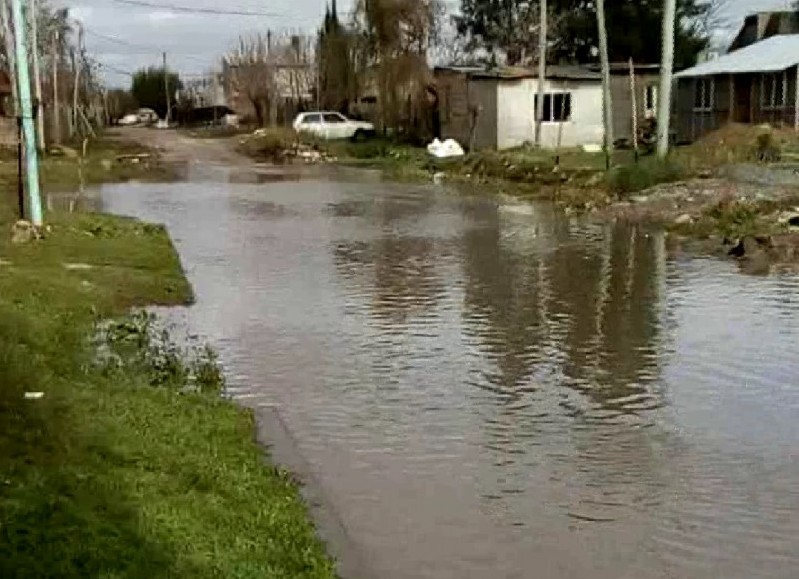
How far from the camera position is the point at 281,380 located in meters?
12.0

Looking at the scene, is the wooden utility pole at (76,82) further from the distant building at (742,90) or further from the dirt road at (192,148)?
the distant building at (742,90)

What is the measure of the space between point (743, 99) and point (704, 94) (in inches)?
107

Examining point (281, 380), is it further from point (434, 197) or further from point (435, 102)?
point (435, 102)

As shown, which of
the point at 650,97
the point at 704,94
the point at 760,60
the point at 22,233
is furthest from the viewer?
the point at 650,97

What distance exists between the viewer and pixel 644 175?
30875 millimetres

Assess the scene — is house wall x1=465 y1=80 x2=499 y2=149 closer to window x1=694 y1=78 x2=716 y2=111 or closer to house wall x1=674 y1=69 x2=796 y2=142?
house wall x1=674 y1=69 x2=796 y2=142

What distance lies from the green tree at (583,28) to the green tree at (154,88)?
41121 mm

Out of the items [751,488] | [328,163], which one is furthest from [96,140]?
[751,488]

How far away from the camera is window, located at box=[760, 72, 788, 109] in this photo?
43.6 meters

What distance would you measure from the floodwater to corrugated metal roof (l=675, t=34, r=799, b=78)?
22.1 m

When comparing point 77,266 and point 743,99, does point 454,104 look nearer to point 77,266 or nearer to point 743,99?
point 743,99

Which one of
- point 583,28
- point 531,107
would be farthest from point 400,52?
point 531,107

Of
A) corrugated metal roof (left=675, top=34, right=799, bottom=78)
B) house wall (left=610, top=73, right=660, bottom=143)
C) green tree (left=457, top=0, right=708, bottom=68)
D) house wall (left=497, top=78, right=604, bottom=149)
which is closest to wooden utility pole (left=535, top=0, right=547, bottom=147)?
house wall (left=497, top=78, right=604, bottom=149)

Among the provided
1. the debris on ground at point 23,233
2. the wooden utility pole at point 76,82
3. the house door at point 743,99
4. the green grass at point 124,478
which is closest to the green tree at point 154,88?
the wooden utility pole at point 76,82
